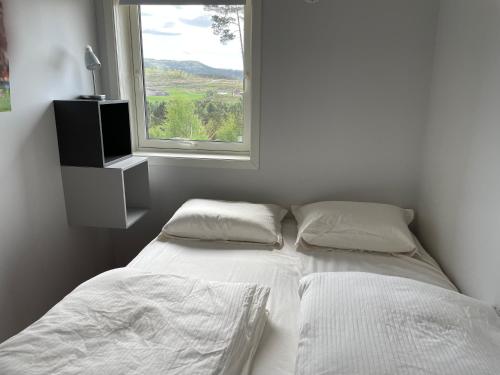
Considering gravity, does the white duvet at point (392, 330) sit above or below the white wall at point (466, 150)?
below

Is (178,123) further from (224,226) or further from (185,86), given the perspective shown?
(224,226)

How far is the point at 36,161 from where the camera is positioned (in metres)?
1.85

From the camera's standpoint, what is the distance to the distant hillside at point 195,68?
233 centimetres

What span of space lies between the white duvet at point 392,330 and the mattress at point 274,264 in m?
0.22

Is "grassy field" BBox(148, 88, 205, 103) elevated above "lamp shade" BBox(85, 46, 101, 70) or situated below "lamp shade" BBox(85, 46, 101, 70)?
below

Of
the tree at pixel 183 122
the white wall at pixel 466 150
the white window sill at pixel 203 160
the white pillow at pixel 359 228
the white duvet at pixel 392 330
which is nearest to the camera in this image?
the white duvet at pixel 392 330

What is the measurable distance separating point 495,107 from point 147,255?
162 centimetres

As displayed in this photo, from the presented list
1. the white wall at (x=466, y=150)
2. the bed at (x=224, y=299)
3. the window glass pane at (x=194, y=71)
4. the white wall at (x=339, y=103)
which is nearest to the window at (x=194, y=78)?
the window glass pane at (x=194, y=71)

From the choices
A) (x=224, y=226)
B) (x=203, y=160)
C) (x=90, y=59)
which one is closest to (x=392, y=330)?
(x=224, y=226)

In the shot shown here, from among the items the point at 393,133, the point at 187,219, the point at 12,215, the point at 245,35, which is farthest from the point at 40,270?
the point at 393,133

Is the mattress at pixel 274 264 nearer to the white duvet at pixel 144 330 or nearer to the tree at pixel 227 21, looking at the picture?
the white duvet at pixel 144 330

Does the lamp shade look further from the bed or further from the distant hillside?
the bed

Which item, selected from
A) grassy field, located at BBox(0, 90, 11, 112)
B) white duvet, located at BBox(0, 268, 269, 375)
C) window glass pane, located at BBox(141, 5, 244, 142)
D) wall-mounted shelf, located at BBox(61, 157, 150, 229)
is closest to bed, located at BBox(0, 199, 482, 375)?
white duvet, located at BBox(0, 268, 269, 375)

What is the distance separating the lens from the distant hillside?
2.33 m
